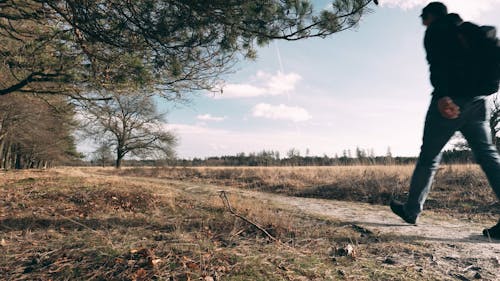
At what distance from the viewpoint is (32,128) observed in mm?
17484

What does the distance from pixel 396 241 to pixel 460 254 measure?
1.48 ft

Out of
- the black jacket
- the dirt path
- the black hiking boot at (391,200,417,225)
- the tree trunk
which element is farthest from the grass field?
the tree trunk

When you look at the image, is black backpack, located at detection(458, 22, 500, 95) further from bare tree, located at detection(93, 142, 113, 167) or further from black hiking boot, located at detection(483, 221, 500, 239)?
bare tree, located at detection(93, 142, 113, 167)

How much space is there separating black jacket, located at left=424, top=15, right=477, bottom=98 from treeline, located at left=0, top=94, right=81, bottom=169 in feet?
24.0

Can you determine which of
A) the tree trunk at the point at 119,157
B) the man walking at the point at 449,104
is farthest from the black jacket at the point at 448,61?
the tree trunk at the point at 119,157

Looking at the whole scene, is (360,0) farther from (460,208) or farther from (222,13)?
(460,208)

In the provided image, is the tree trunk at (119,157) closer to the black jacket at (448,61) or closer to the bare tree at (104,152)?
the bare tree at (104,152)

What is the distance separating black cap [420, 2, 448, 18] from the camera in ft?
8.54

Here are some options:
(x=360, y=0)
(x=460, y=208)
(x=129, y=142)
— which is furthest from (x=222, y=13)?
(x=129, y=142)

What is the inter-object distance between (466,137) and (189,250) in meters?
2.55

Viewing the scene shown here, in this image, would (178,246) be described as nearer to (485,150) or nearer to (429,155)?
(429,155)

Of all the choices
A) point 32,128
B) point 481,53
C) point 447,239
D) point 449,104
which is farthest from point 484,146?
point 32,128

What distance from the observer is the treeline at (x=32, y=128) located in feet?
40.2

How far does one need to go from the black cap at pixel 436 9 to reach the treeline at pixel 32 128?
7.26m
